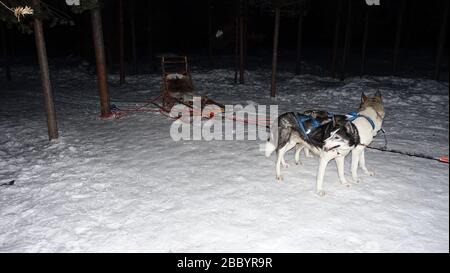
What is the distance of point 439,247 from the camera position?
364cm

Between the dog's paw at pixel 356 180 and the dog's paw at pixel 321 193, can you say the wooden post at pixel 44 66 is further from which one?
the dog's paw at pixel 356 180

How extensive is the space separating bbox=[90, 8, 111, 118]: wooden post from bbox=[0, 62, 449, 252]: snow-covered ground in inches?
29.9

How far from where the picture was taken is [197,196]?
16.3ft

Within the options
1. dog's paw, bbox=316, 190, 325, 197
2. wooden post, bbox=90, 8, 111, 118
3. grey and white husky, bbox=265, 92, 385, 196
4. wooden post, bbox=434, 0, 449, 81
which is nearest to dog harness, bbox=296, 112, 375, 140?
grey and white husky, bbox=265, 92, 385, 196

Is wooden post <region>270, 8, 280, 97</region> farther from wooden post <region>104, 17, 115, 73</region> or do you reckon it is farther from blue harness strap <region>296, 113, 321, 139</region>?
A: wooden post <region>104, 17, 115, 73</region>

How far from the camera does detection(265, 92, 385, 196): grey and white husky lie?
4.40 m

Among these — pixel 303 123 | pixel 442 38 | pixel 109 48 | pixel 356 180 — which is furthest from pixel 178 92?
pixel 109 48

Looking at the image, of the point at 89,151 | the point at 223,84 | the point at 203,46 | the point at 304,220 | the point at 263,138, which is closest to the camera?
the point at 304,220

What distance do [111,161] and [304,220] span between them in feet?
12.8

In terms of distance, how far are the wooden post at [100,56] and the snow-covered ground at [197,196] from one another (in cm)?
76

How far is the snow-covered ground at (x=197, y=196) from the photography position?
3881 millimetres

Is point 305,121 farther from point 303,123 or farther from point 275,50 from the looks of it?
point 275,50
